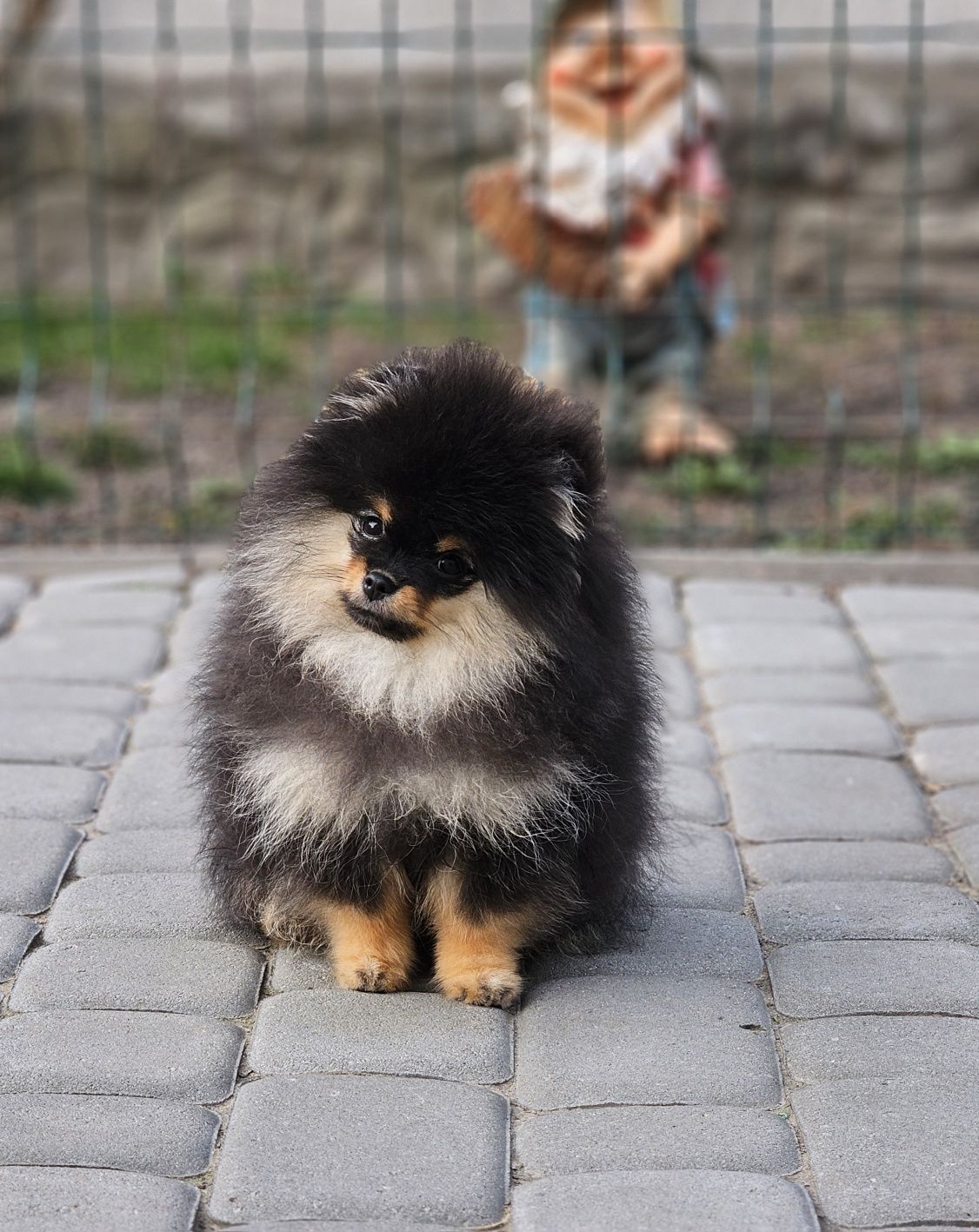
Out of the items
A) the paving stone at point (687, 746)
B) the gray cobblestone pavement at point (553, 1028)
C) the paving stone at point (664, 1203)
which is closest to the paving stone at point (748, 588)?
the gray cobblestone pavement at point (553, 1028)

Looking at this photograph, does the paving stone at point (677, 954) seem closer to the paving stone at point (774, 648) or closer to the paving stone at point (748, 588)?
the paving stone at point (774, 648)

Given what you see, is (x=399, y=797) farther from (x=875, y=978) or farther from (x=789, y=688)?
(x=789, y=688)

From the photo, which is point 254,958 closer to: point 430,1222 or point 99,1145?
point 99,1145

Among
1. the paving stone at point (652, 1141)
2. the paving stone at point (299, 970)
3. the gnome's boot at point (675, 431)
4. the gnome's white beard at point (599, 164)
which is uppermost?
the gnome's white beard at point (599, 164)

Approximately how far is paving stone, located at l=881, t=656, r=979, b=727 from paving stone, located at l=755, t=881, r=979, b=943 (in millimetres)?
1003

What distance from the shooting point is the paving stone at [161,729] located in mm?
4305

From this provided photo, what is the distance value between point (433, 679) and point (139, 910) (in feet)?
2.98

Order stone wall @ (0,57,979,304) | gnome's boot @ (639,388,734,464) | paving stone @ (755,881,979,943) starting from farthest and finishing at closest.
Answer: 1. stone wall @ (0,57,979,304)
2. gnome's boot @ (639,388,734,464)
3. paving stone @ (755,881,979,943)

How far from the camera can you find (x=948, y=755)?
14.2ft

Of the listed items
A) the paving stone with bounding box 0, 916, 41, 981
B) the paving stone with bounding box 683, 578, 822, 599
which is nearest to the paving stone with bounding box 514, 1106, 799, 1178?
the paving stone with bounding box 0, 916, 41, 981

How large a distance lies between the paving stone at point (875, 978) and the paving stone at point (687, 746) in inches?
36.8

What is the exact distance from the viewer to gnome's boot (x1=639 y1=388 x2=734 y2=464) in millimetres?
6957

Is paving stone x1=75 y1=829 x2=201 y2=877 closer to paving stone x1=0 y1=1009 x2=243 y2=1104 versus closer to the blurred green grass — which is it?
paving stone x1=0 y1=1009 x2=243 y2=1104

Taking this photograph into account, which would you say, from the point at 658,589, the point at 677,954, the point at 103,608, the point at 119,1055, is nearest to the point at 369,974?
the point at 119,1055
